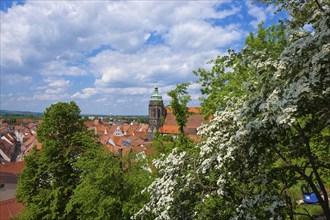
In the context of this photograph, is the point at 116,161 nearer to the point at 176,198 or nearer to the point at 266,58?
the point at 176,198

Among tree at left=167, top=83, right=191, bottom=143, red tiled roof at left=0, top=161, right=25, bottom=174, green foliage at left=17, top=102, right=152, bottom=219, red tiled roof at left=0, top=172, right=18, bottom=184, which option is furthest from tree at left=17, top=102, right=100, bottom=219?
red tiled roof at left=0, top=161, right=25, bottom=174

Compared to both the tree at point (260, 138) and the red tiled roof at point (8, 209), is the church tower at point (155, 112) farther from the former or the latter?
the tree at point (260, 138)

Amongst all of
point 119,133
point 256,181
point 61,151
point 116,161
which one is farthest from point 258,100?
point 119,133

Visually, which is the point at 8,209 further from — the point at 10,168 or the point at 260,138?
the point at 260,138

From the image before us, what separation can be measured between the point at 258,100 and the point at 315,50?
151 cm

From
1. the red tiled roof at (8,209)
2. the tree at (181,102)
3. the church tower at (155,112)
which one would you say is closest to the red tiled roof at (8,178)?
the red tiled roof at (8,209)

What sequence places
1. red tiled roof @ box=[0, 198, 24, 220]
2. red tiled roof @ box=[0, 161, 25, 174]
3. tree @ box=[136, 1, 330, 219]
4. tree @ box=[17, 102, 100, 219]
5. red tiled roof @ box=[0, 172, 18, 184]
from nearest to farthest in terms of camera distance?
tree @ box=[136, 1, 330, 219] → tree @ box=[17, 102, 100, 219] → red tiled roof @ box=[0, 198, 24, 220] → red tiled roof @ box=[0, 172, 18, 184] → red tiled roof @ box=[0, 161, 25, 174]

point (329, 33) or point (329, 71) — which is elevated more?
point (329, 33)

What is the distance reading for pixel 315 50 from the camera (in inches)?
232

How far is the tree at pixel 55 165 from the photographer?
68.0 ft

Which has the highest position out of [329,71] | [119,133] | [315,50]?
[315,50]

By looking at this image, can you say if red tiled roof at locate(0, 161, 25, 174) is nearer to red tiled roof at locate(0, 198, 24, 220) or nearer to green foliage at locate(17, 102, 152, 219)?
red tiled roof at locate(0, 198, 24, 220)

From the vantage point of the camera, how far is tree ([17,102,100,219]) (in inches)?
816

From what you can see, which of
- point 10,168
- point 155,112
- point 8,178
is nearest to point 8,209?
point 8,178
